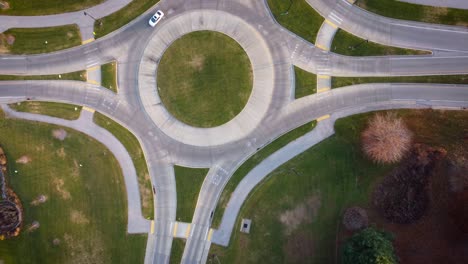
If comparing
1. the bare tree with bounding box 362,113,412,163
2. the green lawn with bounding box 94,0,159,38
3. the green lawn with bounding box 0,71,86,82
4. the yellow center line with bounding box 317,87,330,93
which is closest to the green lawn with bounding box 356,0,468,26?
the yellow center line with bounding box 317,87,330,93

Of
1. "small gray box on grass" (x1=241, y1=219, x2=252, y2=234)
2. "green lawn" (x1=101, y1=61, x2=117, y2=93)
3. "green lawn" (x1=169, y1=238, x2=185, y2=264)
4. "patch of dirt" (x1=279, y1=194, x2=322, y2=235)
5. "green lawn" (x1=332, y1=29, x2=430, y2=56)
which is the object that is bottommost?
"green lawn" (x1=169, y1=238, x2=185, y2=264)

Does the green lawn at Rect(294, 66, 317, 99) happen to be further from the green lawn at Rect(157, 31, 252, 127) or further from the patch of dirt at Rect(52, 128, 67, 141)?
the patch of dirt at Rect(52, 128, 67, 141)

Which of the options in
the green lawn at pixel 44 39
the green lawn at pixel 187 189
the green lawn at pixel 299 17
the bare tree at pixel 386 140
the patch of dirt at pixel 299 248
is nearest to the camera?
the bare tree at pixel 386 140

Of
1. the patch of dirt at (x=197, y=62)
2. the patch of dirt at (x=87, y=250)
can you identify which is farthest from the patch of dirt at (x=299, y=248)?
the patch of dirt at (x=197, y=62)

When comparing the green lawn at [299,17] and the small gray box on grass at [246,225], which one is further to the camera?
the green lawn at [299,17]

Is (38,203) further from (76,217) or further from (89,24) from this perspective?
(89,24)

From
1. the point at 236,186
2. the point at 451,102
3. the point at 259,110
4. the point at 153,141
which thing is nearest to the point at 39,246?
the point at 153,141

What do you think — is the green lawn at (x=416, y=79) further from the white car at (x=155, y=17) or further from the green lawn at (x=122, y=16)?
the green lawn at (x=122, y=16)

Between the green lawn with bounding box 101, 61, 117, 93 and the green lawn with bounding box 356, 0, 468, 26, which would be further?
the green lawn with bounding box 101, 61, 117, 93
